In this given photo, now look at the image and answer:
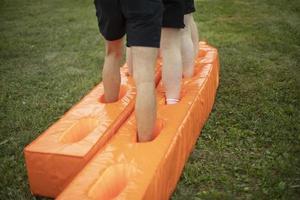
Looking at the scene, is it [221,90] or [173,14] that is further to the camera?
[221,90]

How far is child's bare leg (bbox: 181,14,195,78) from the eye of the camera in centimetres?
328

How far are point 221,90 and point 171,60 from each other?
1.03m

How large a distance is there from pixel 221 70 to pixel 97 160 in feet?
7.62

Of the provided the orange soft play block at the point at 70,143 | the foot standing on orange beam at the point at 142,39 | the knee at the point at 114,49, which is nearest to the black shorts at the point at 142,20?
the foot standing on orange beam at the point at 142,39

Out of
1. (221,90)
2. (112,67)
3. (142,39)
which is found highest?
(142,39)

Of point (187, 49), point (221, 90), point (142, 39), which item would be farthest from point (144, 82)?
point (221, 90)

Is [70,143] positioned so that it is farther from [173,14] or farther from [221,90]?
[221,90]

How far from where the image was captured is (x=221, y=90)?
3.81 metres

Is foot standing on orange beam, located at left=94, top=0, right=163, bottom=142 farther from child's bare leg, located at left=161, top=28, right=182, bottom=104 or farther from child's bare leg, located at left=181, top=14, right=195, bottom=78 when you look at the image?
child's bare leg, located at left=181, top=14, right=195, bottom=78

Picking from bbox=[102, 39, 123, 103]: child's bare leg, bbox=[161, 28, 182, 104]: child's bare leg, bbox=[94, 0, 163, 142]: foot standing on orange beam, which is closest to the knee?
bbox=[102, 39, 123, 103]: child's bare leg

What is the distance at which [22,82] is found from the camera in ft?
14.1

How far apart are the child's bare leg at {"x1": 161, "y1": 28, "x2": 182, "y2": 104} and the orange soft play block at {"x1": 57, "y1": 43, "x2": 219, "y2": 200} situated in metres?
0.10

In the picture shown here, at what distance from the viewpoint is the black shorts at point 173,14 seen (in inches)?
113

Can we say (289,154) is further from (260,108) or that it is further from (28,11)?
(28,11)
